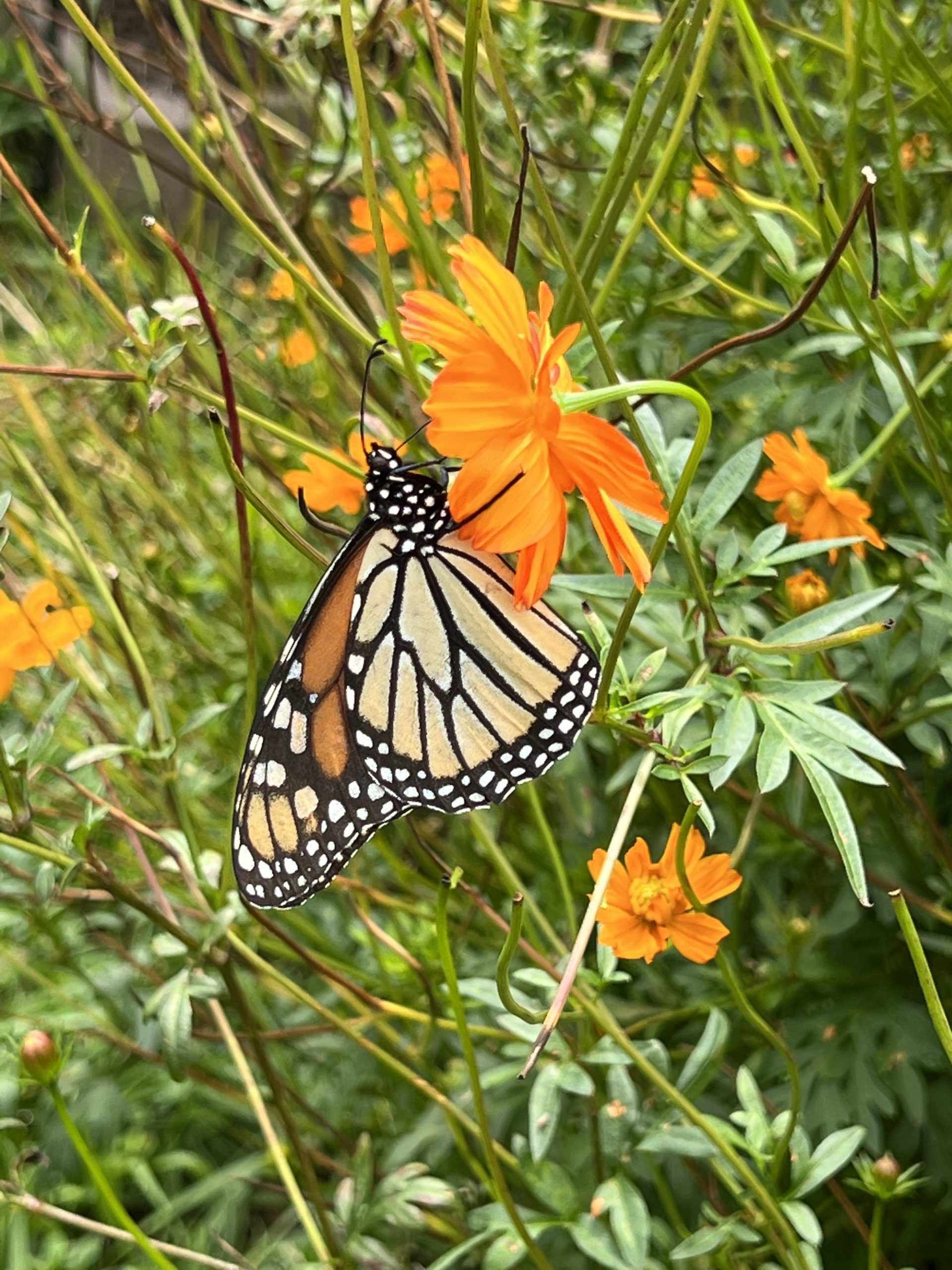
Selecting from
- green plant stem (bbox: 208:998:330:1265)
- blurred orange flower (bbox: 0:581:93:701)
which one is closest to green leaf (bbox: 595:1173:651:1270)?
green plant stem (bbox: 208:998:330:1265)

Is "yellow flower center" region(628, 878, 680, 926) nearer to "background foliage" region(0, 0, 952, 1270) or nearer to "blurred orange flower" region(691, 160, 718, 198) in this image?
"background foliage" region(0, 0, 952, 1270)

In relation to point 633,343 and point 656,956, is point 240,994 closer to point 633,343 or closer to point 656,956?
point 656,956

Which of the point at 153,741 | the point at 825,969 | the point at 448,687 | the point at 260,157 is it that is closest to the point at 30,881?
the point at 153,741

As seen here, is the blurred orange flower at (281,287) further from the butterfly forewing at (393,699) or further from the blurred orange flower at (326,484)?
the butterfly forewing at (393,699)

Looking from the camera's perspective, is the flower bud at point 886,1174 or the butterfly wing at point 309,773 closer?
the flower bud at point 886,1174

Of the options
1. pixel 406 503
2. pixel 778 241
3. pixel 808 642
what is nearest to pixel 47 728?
pixel 406 503

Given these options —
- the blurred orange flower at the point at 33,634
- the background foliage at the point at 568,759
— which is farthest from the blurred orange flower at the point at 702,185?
the blurred orange flower at the point at 33,634
